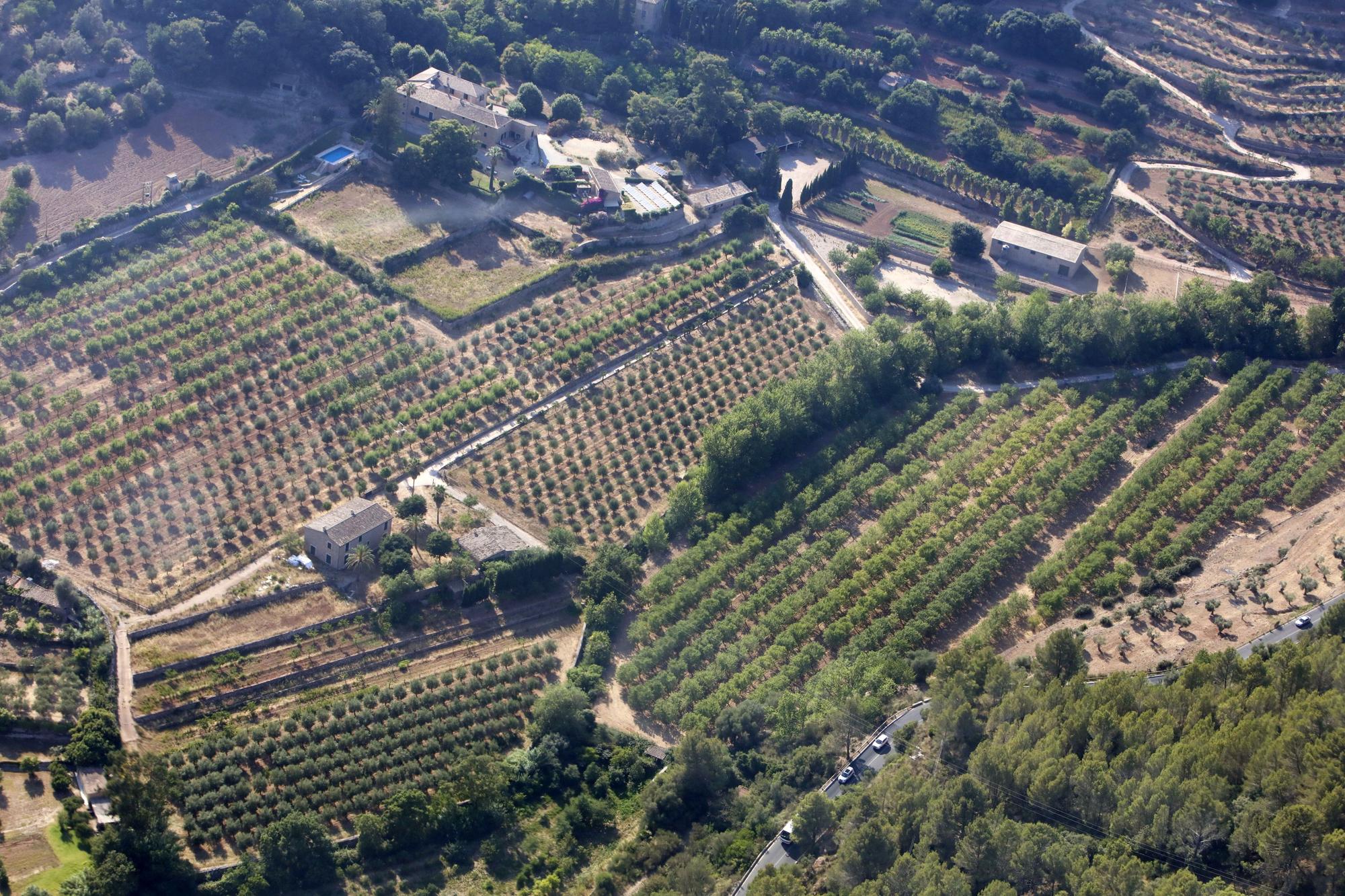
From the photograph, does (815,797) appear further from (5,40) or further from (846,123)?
(5,40)

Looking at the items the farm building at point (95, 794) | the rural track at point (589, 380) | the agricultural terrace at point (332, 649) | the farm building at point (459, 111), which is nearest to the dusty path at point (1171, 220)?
the rural track at point (589, 380)

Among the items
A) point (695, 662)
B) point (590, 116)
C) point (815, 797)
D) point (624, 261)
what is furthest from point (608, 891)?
point (590, 116)

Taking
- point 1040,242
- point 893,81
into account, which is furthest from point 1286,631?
point 893,81

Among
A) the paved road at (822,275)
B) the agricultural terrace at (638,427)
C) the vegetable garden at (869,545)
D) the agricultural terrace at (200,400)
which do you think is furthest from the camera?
the paved road at (822,275)

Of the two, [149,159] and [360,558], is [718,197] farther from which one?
[360,558]

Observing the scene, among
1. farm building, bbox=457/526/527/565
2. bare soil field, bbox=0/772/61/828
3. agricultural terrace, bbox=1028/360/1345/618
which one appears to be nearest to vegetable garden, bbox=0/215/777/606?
farm building, bbox=457/526/527/565

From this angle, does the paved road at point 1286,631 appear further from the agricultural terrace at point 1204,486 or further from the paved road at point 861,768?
the paved road at point 861,768

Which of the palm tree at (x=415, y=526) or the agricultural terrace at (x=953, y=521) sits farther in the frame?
the palm tree at (x=415, y=526)
